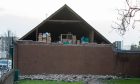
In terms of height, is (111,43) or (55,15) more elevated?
(55,15)

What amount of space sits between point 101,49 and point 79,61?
7.51 feet

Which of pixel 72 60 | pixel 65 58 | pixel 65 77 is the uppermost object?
pixel 65 58

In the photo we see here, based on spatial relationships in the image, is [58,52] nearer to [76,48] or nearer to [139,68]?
[76,48]

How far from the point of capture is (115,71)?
3869 centimetres

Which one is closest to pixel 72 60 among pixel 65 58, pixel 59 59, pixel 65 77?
pixel 65 58

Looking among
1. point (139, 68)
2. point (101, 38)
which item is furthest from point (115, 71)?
point (101, 38)

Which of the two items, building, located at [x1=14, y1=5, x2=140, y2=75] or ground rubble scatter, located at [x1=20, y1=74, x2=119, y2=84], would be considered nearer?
ground rubble scatter, located at [x1=20, y1=74, x2=119, y2=84]

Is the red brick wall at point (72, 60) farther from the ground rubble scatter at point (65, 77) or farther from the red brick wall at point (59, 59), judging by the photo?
the ground rubble scatter at point (65, 77)

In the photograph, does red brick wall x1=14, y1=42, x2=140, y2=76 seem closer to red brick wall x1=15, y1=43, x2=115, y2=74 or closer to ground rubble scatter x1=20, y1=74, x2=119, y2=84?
red brick wall x1=15, y1=43, x2=115, y2=74

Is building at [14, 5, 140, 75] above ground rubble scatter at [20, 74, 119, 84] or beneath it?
above

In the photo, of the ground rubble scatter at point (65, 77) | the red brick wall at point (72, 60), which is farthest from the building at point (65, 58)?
the ground rubble scatter at point (65, 77)

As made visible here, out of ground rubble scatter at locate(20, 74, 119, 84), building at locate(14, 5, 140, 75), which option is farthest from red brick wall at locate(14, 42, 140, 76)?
ground rubble scatter at locate(20, 74, 119, 84)

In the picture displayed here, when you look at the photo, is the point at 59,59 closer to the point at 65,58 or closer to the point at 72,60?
the point at 65,58

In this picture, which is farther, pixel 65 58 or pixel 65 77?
pixel 65 58
